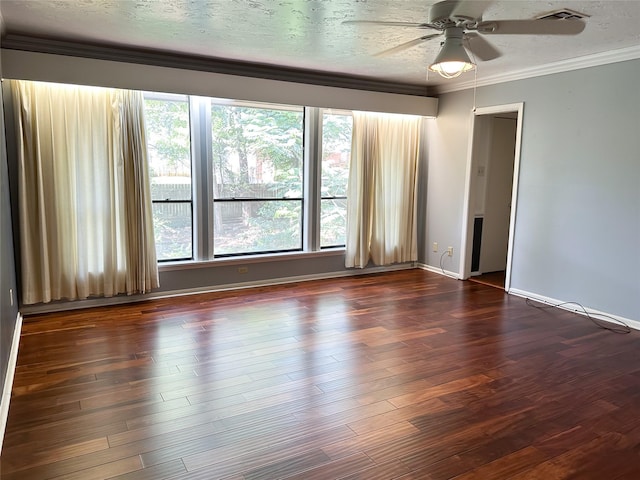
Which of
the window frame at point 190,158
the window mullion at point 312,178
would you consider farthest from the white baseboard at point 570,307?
the window frame at point 190,158

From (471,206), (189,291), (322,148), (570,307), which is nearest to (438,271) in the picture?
(471,206)

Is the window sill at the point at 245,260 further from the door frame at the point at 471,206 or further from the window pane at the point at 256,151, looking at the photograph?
the door frame at the point at 471,206

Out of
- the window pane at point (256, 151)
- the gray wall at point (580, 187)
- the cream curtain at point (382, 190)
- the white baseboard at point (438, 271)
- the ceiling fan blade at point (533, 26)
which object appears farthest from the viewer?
the white baseboard at point (438, 271)

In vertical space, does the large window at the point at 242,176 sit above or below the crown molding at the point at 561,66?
below

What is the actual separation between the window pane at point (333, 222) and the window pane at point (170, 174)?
Answer: 1.78m

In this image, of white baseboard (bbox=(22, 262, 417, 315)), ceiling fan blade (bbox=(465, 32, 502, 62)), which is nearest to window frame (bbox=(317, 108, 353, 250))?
white baseboard (bbox=(22, 262, 417, 315))

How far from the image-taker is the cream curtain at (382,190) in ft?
19.9

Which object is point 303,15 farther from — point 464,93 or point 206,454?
point 464,93

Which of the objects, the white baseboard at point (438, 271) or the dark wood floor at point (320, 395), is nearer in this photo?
the dark wood floor at point (320, 395)

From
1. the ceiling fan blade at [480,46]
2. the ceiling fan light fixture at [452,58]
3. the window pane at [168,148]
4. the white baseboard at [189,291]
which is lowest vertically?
the white baseboard at [189,291]

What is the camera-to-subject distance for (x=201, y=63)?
15.8ft

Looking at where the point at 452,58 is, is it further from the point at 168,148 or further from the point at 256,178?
the point at 168,148

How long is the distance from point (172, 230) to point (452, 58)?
11.4 feet

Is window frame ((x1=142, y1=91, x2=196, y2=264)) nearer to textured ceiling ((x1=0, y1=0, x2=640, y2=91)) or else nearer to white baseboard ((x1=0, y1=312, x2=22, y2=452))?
textured ceiling ((x1=0, y1=0, x2=640, y2=91))
